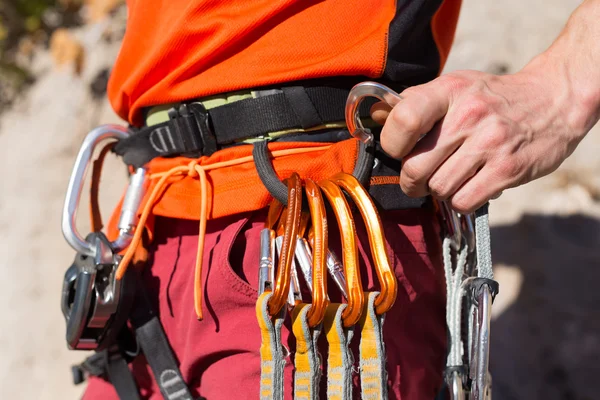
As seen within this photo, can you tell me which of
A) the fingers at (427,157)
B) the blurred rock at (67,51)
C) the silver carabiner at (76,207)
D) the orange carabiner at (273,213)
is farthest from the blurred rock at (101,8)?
the fingers at (427,157)

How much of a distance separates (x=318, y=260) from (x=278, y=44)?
0.38 metres

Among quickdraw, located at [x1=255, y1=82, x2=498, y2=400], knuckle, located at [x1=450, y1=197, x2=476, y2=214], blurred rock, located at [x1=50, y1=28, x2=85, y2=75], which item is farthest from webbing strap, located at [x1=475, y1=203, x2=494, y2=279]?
blurred rock, located at [x1=50, y1=28, x2=85, y2=75]

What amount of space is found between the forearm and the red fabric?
305mm

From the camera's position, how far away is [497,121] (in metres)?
0.79

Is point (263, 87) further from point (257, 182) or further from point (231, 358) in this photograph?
point (231, 358)

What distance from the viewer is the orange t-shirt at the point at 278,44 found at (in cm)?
92

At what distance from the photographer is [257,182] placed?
903 mm

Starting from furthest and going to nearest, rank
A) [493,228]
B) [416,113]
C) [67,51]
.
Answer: [67,51] < [493,228] < [416,113]

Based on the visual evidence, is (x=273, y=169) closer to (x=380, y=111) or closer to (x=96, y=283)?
(x=380, y=111)

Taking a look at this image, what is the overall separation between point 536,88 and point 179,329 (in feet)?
2.35

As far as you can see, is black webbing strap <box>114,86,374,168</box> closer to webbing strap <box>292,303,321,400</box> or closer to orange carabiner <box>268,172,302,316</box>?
orange carabiner <box>268,172,302,316</box>

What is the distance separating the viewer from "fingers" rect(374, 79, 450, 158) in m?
0.78

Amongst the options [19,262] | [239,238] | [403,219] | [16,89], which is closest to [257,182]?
[239,238]

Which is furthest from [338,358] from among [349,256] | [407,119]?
[407,119]
